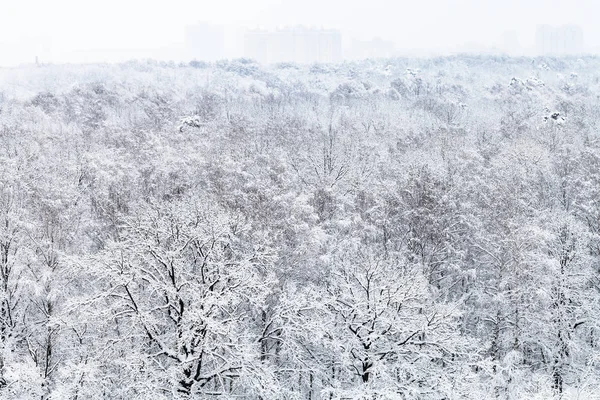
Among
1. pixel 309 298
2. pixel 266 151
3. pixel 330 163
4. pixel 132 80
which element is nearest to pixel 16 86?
pixel 132 80

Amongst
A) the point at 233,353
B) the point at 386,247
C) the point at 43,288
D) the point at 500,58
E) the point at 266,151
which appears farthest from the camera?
the point at 500,58

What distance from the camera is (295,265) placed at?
2752 cm

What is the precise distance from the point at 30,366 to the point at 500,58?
16592cm

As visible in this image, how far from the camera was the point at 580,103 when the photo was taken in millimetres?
91125

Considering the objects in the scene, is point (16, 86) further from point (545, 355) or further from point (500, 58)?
point (500, 58)

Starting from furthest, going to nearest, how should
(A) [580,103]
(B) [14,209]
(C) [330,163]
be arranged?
(A) [580,103]
(C) [330,163]
(B) [14,209]

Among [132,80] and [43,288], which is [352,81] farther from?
[43,288]

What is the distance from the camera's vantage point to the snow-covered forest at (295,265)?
1973 cm

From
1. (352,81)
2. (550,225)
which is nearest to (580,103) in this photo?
(352,81)

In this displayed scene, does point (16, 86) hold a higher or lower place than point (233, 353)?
higher

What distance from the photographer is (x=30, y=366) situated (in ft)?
64.8

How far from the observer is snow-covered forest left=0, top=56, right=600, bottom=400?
19.7 meters

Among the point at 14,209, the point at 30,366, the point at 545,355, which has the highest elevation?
the point at 14,209

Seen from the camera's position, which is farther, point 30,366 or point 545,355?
point 545,355
